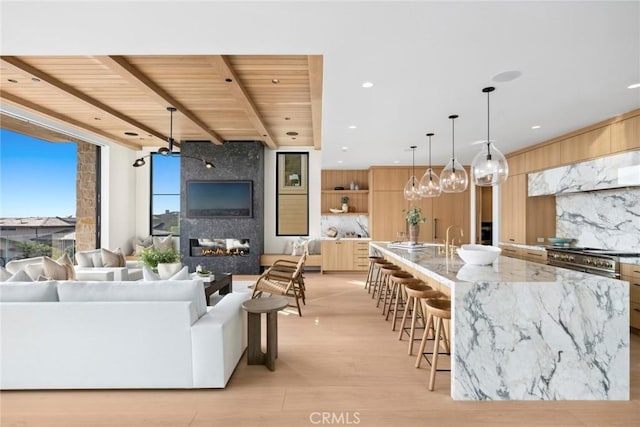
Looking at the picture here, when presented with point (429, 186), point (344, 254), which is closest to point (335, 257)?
point (344, 254)

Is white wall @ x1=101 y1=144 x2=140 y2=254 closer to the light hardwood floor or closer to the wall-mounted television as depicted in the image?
the wall-mounted television

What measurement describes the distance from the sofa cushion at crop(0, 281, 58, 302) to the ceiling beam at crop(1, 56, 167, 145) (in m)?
2.42

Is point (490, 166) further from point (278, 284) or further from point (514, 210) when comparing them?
point (514, 210)

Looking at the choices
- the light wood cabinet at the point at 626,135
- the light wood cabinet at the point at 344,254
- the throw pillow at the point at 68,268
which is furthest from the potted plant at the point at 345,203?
the throw pillow at the point at 68,268

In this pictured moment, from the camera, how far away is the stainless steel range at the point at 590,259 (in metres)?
3.62

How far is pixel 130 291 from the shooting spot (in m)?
2.42

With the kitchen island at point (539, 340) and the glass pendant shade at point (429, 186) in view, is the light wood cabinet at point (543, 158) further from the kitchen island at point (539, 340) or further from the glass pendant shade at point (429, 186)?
the kitchen island at point (539, 340)

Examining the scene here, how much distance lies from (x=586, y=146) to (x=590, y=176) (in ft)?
1.30

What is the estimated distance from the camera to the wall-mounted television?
711 cm

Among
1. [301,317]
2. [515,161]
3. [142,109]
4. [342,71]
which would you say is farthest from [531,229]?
[142,109]

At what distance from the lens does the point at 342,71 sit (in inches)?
103

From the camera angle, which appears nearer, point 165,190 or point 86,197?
point 86,197

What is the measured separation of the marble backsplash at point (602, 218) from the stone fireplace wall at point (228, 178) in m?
5.68

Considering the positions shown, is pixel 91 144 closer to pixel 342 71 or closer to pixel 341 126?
pixel 341 126
